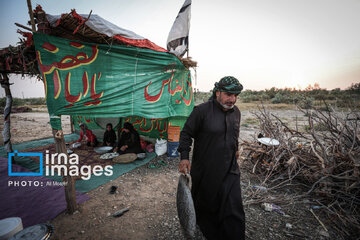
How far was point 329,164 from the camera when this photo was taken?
9.68 feet

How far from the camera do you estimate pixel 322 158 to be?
10.2 ft

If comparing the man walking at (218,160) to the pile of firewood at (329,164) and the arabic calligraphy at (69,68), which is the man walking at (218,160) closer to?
the pile of firewood at (329,164)

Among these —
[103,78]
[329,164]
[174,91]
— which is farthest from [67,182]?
[329,164]

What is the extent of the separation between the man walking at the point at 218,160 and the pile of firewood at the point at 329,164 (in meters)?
1.99

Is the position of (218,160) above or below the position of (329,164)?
above

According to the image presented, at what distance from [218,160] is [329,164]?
2.69m

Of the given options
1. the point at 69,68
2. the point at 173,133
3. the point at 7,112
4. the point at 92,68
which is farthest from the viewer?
the point at 173,133

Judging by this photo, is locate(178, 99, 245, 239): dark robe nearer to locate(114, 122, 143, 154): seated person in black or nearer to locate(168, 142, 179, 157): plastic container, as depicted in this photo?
locate(168, 142, 179, 157): plastic container

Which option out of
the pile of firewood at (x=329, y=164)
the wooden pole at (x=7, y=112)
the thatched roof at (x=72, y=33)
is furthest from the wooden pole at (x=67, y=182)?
the pile of firewood at (x=329, y=164)

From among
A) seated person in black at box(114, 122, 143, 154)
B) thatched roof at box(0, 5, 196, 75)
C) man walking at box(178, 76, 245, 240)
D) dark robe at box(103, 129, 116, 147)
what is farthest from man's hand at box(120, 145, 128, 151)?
man walking at box(178, 76, 245, 240)

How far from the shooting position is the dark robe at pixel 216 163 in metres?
1.80

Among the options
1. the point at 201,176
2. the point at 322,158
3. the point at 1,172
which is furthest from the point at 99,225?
the point at 322,158

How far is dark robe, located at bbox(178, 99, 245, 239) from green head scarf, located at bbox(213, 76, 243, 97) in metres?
0.23

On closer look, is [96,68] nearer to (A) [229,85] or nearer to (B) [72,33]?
(B) [72,33]
